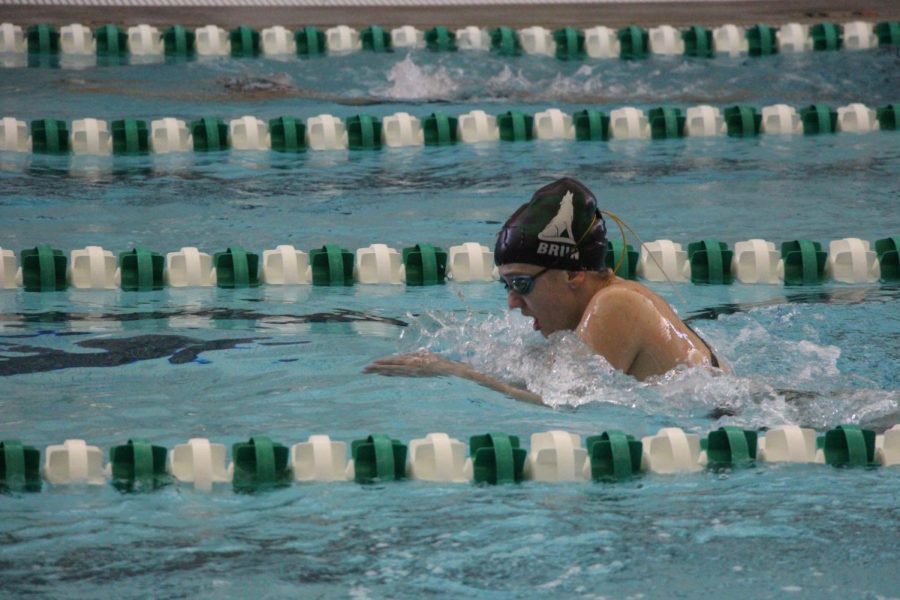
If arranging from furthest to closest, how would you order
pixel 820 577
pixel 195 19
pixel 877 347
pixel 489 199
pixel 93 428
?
pixel 195 19, pixel 489 199, pixel 877 347, pixel 93 428, pixel 820 577

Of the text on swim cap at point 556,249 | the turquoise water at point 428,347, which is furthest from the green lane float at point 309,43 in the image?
the text on swim cap at point 556,249

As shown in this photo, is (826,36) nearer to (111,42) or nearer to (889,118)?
(889,118)

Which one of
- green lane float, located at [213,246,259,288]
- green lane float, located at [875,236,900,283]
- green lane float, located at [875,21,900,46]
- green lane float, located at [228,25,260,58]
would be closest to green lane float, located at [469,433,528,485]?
green lane float, located at [213,246,259,288]

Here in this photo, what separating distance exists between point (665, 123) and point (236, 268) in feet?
9.16

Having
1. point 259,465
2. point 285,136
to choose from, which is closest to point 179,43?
point 285,136

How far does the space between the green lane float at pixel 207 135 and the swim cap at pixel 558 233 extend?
3.49m

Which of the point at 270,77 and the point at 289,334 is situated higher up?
the point at 270,77

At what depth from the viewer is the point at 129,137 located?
700 centimetres

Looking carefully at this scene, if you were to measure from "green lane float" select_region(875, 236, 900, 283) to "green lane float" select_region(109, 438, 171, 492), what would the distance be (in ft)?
9.94

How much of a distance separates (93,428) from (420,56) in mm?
5108

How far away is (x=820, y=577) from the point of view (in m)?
2.89

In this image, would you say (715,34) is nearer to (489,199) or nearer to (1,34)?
(489,199)

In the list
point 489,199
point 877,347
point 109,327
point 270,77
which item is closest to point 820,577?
point 877,347

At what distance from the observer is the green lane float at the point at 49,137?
6965mm
